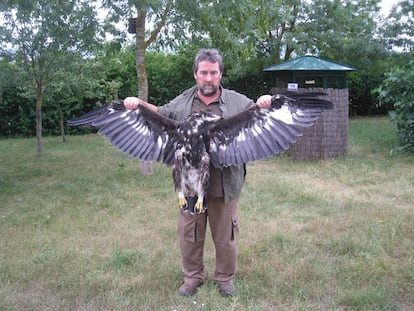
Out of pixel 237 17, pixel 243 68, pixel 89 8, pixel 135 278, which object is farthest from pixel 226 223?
pixel 243 68

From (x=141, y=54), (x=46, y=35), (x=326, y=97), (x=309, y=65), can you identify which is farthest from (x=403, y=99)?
(x=46, y=35)

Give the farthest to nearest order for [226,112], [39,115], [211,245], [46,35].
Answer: [39,115]
[46,35]
[211,245]
[226,112]

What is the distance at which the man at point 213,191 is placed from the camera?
317 cm

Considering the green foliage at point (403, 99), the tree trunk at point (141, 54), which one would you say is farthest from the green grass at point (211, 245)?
the tree trunk at point (141, 54)

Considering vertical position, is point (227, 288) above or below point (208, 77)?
below

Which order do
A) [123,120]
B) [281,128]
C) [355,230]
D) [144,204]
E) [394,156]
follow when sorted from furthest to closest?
[394,156], [144,204], [355,230], [123,120], [281,128]

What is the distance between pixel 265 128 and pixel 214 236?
0.96 metres

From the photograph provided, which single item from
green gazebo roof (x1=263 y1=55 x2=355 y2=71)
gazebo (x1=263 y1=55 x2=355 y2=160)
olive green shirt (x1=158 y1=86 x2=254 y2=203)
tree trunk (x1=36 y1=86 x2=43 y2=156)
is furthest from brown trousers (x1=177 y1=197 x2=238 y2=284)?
tree trunk (x1=36 y1=86 x2=43 y2=156)

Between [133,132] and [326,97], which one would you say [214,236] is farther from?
[326,97]

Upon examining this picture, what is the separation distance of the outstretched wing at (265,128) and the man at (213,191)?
123mm

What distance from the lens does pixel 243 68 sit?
14992 millimetres

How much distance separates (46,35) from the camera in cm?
834

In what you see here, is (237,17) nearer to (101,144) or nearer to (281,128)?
(281,128)

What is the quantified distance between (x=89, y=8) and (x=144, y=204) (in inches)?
132
